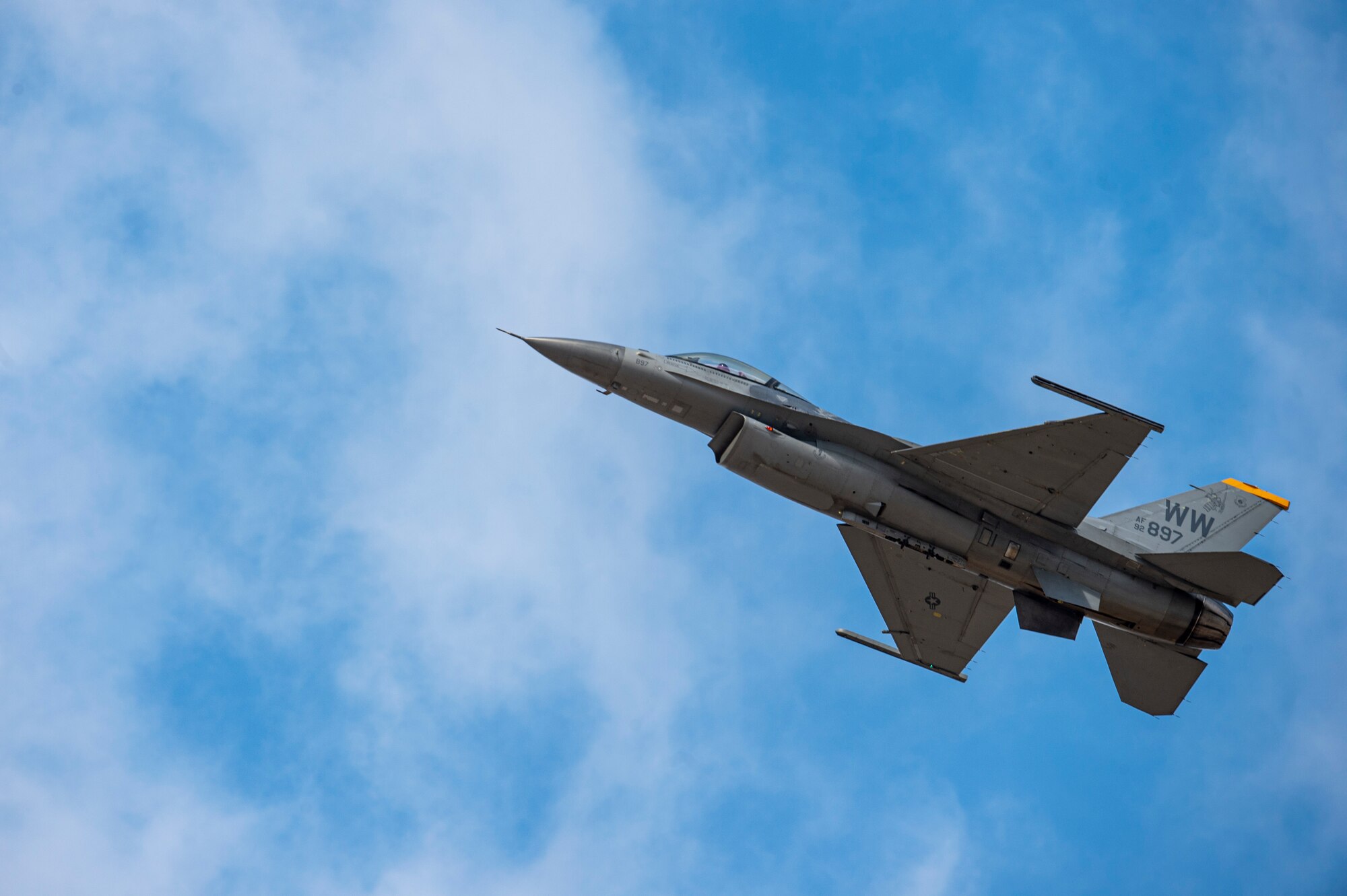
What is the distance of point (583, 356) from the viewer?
79.3ft

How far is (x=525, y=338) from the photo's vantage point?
2408 cm

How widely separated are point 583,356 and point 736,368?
364 cm

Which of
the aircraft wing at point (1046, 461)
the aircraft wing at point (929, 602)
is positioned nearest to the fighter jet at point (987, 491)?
the aircraft wing at point (1046, 461)

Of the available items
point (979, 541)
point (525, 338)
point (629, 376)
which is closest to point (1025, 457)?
point (979, 541)

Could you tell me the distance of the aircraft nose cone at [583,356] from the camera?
24156 mm

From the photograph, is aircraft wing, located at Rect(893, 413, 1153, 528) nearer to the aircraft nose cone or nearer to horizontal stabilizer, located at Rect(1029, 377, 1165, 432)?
horizontal stabilizer, located at Rect(1029, 377, 1165, 432)

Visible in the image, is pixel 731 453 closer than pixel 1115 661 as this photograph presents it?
Yes

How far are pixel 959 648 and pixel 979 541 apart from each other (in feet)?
17.4

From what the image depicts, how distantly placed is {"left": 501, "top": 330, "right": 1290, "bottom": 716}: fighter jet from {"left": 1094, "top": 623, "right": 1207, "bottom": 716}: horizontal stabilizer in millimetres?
600

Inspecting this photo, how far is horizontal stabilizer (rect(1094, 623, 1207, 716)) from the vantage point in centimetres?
2684

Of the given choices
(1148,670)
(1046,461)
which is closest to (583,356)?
(1046,461)

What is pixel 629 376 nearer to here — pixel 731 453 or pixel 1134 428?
pixel 731 453

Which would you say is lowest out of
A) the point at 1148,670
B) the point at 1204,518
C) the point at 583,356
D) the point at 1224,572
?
the point at 583,356

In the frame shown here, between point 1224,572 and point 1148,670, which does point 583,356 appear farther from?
point 1148,670
